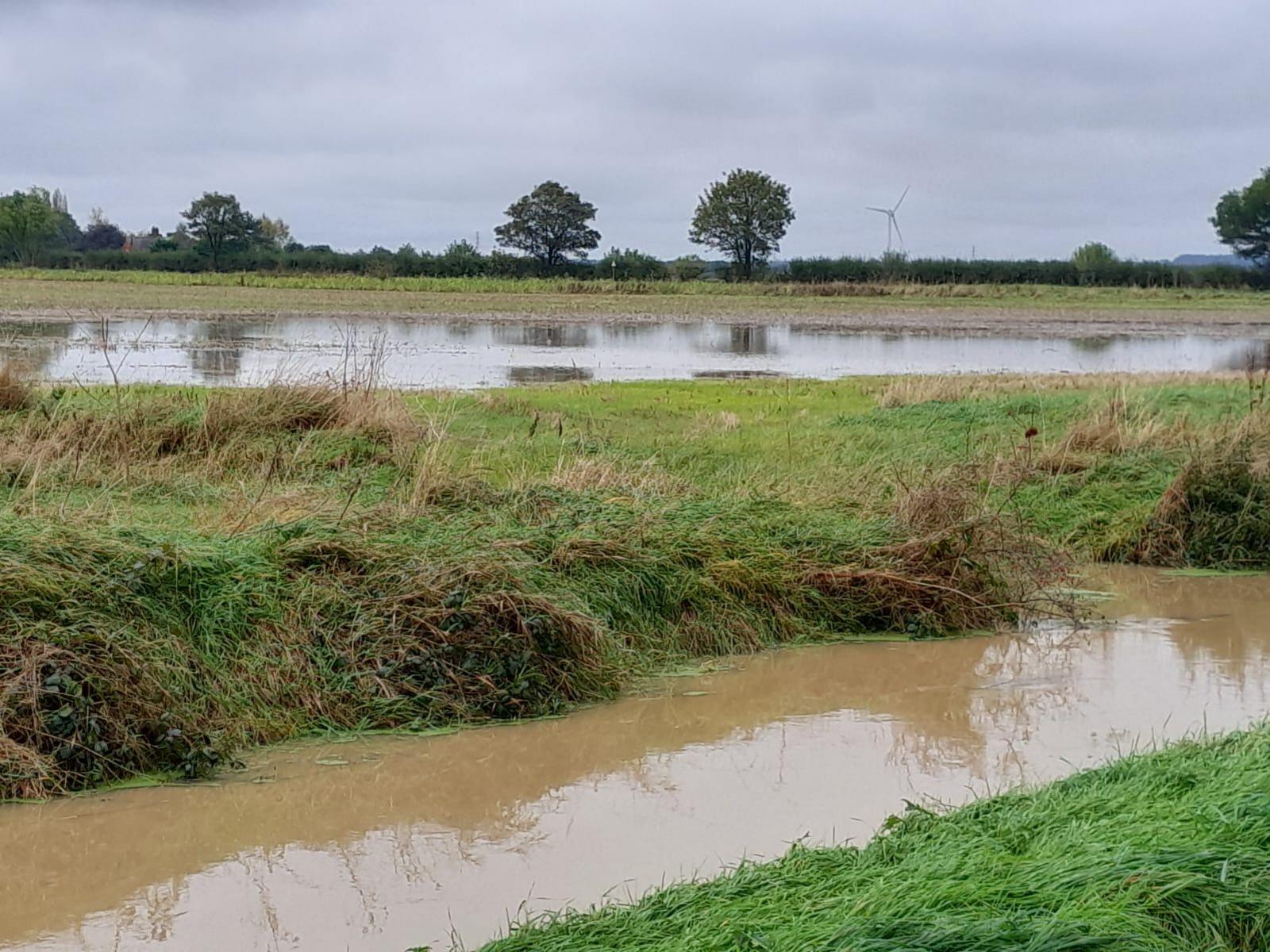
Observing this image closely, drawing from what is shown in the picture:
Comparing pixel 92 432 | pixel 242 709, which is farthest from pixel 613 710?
pixel 92 432

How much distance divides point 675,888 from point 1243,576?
335 inches

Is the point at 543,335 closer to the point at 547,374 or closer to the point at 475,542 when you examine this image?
the point at 547,374

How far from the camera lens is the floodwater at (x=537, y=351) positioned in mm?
23531

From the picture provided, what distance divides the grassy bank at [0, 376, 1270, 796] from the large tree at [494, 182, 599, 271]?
6524cm

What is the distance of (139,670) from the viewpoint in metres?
6.83

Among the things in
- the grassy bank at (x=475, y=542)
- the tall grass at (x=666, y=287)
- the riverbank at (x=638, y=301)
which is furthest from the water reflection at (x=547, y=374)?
the tall grass at (x=666, y=287)

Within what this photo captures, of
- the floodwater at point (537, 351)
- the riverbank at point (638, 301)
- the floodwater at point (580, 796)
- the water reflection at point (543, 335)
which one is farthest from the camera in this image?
the riverbank at point (638, 301)

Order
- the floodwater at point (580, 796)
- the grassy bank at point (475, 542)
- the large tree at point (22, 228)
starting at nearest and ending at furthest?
the floodwater at point (580, 796), the grassy bank at point (475, 542), the large tree at point (22, 228)

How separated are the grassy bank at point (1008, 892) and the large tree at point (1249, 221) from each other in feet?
292

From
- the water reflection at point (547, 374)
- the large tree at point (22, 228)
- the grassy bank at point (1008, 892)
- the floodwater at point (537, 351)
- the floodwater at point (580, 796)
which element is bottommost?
the floodwater at point (580, 796)

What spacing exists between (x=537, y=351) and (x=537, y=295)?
30.4 metres

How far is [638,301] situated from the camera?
5866 centimetres

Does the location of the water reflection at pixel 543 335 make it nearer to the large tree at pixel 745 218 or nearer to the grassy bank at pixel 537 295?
the grassy bank at pixel 537 295

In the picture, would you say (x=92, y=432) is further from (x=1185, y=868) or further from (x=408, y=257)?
(x=408, y=257)
